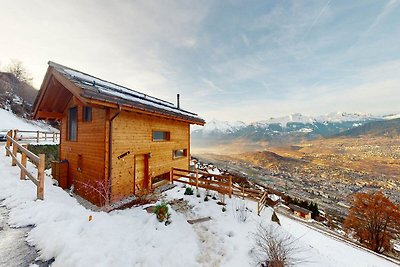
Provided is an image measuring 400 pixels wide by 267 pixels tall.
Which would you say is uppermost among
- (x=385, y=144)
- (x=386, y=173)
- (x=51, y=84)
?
(x=51, y=84)

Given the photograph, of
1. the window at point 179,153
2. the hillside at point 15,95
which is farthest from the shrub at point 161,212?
the hillside at point 15,95

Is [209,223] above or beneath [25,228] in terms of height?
beneath

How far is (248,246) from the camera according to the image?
5.83 meters

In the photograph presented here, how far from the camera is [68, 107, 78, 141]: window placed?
962cm

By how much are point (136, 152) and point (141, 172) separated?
1.22 meters

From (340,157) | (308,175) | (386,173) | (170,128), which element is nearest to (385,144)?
(340,157)

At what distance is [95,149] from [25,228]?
4376mm

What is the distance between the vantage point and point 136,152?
28.8 ft

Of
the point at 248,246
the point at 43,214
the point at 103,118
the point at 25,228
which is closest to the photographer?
the point at 25,228

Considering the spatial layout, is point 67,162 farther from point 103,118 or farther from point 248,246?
point 248,246

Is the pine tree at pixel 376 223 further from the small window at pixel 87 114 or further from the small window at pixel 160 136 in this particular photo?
the small window at pixel 87 114

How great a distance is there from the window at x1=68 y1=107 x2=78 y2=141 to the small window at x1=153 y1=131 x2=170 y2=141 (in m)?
4.21

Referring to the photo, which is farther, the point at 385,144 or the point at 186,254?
the point at 385,144

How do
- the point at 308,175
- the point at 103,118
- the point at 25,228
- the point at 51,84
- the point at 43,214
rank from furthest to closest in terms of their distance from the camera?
1. the point at 308,175
2. the point at 51,84
3. the point at 103,118
4. the point at 43,214
5. the point at 25,228
